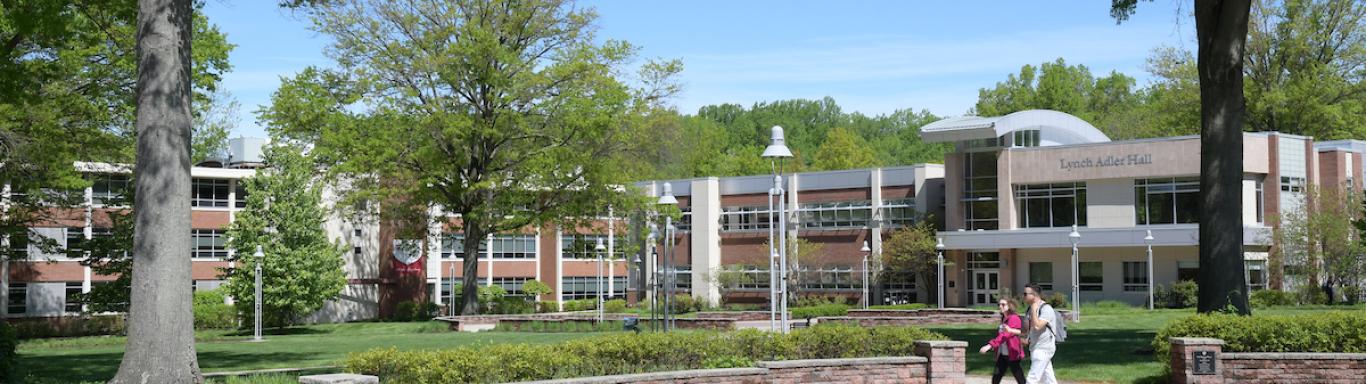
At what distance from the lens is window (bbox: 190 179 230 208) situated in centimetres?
6191

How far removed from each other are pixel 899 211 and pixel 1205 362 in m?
50.0

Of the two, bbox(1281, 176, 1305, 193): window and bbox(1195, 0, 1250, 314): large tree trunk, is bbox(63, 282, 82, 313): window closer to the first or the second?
bbox(1195, 0, 1250, 314): large tree trunk

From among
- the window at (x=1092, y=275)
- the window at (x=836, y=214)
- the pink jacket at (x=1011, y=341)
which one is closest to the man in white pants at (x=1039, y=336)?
the pink jacket at (x=1011, y=341)

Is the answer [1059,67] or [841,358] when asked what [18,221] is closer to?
[841,358]

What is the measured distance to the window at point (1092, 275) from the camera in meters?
61.0

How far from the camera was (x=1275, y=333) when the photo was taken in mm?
19062

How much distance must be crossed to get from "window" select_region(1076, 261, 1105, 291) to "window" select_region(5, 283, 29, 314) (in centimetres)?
4616

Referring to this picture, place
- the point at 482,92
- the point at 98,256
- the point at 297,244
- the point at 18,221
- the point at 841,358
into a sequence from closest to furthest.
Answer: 1. the point at 841,358
2. the point at 18,221
3. the point at 482,92
4. the point at 98,256
5. the point at 297,244

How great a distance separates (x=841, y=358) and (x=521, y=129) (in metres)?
29.5

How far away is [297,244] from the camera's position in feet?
179

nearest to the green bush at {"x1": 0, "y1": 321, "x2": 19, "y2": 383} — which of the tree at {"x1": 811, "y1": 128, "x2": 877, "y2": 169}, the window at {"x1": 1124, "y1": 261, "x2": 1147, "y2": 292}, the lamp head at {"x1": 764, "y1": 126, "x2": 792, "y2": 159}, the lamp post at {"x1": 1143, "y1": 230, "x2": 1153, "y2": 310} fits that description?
the lamp head at {"x1": 764, "y1": 126, "x2": 792, "y2": 159}

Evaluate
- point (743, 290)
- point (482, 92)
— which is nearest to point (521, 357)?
point (482, 92)

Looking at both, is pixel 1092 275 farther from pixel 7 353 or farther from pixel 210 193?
pixel 7 353

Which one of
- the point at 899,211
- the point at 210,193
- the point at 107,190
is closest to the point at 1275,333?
the point at 899,211
